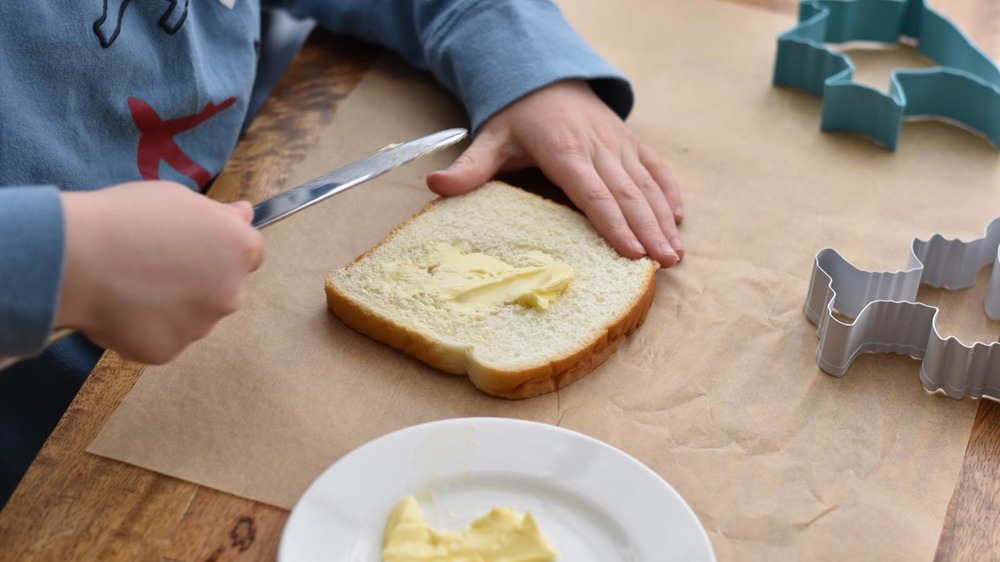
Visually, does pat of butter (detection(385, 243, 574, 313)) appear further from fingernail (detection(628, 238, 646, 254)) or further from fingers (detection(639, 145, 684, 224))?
fingers (detection(639, 145, 684, 224))

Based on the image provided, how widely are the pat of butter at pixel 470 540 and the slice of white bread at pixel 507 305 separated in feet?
0.61

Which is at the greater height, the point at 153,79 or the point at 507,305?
the point at 153,79

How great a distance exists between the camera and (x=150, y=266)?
782mm

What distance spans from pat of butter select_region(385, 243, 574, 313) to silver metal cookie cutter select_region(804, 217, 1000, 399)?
0.29 meters

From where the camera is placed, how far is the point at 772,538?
2.84 feet

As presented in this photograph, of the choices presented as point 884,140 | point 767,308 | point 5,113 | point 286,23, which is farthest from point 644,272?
point 286,23

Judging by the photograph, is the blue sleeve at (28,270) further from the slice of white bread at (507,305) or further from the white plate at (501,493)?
the slice of white bread at (507,305)

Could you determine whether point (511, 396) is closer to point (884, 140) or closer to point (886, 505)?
point (886, 505)

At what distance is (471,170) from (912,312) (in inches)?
21.7

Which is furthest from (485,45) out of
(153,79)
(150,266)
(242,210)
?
(150,266)

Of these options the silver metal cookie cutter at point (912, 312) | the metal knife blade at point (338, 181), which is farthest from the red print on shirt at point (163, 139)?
the silver metal cookie cutter at point (912, 312)

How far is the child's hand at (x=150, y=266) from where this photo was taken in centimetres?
76

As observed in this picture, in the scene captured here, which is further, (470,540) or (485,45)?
(485,45)

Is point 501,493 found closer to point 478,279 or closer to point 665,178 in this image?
point 478,279
